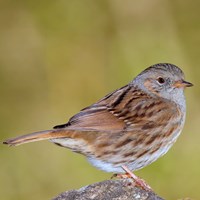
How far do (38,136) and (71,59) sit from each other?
3.67 metres

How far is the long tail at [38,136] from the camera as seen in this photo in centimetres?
732

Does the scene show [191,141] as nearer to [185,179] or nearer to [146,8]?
[185,179]

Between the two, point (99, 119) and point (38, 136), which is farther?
point (99, 119)

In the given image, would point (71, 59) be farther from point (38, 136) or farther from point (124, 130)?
point (38, 136)

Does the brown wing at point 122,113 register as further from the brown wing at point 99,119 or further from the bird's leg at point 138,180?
the bird's leg at point 138,180

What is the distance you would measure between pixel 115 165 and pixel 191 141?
2191mm

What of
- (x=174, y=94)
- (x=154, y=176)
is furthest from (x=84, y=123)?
(x=154, y=176)

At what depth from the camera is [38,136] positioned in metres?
7.38

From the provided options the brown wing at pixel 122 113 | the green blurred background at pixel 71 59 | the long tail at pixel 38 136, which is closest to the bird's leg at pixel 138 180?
the brown wing at pixel 122 113

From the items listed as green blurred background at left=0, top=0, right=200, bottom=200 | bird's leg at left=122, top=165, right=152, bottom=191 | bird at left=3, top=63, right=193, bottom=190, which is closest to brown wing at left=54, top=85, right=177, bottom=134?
bird at left=3, top=63, right=193, bottom=190

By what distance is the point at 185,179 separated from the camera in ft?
31.0

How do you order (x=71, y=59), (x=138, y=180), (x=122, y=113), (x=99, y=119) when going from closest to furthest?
(x=138, y=180)
(x=99, y=119)
(x=122, y=113)
(x=71, y=59)

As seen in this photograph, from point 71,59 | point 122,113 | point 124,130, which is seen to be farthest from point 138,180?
point 71,59

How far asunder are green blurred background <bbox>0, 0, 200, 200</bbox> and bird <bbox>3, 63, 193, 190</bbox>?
65.8 inches
